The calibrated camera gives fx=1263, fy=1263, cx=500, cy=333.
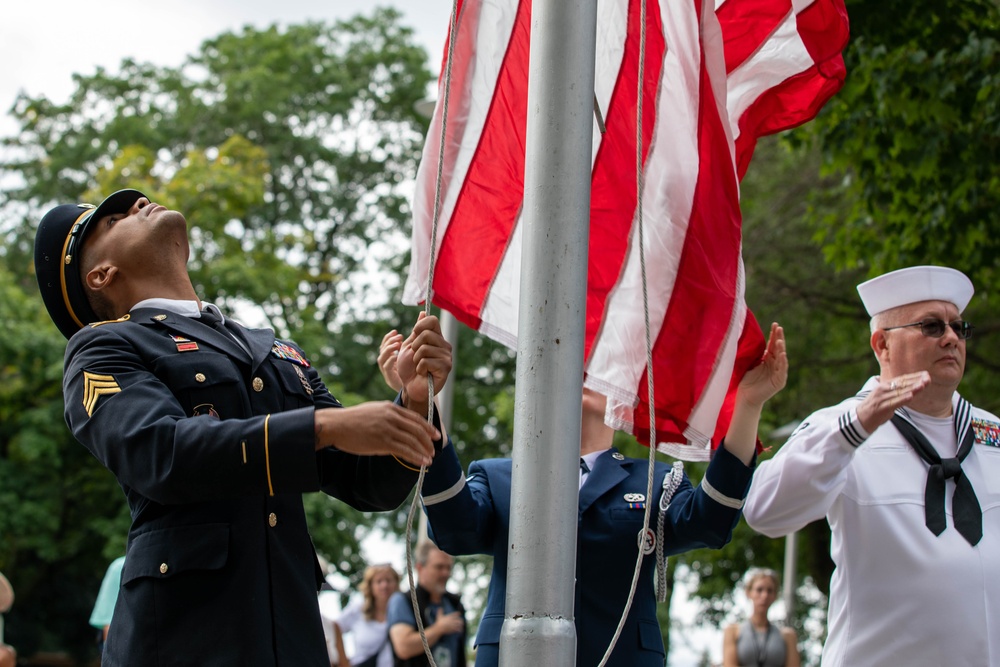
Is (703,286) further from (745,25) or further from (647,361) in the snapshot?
(745,25)

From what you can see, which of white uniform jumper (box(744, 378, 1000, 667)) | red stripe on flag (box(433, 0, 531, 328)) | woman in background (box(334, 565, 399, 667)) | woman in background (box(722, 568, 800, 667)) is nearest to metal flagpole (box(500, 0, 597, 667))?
red stripe on flag (box(433, 0, 531, 328))

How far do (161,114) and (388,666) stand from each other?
18501 millimetres

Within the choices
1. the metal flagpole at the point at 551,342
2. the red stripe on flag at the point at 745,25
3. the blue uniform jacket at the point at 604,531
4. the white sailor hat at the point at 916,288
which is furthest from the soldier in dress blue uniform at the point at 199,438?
the white sailor hat at the point at 916,288

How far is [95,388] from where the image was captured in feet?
8.86

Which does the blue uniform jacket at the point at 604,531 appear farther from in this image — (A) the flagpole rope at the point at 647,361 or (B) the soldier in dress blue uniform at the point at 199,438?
(B) the soldier in dress blue uniform at the point at 199,438

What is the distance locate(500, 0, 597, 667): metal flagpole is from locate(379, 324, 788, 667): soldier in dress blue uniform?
1029 millimetres

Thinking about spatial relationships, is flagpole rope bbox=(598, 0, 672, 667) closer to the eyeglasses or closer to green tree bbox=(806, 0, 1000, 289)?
the eyeglasses

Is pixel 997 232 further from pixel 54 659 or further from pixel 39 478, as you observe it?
pixel 54 659

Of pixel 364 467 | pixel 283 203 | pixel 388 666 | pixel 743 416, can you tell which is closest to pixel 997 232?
pixel 388 666

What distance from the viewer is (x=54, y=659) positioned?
25766 millimetres

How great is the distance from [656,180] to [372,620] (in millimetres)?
5703

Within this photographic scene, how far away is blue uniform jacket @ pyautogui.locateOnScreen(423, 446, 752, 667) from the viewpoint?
156 inches

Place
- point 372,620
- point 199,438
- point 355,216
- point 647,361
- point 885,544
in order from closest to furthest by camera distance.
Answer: point 199,438 < point 647,361 < point 885,544 < point 372,620 < point 355,216

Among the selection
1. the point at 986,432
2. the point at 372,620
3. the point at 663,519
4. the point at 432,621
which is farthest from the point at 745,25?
the point at 372,620
